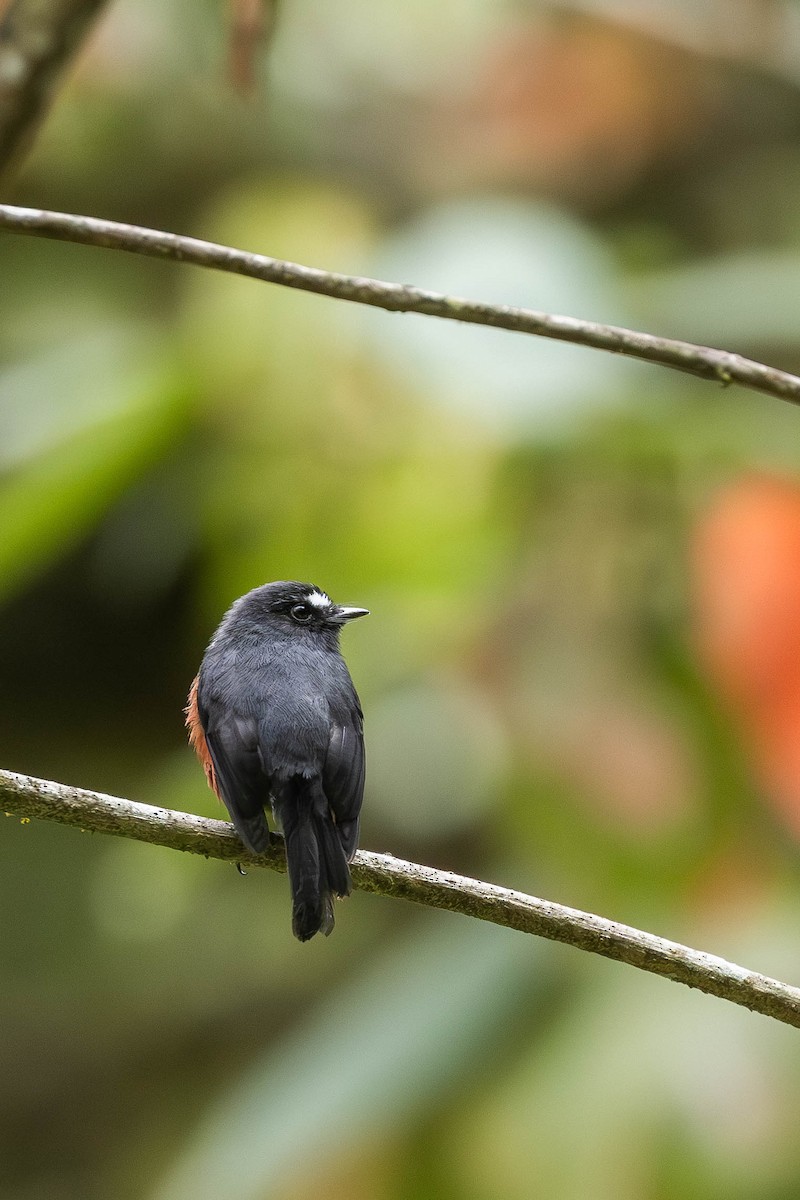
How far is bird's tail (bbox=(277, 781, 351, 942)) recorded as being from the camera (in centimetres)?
249

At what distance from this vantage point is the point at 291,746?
2.88 m

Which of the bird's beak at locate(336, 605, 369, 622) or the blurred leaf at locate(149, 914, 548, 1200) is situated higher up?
the bird's beak at locate(336, 605, 369, 622)

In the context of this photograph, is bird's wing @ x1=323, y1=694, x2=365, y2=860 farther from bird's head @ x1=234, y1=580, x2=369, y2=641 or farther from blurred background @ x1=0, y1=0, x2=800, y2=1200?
blurred background @ x1=0, y1=0, x2=800, y2=1200

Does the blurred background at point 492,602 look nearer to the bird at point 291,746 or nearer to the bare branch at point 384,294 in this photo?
the bird at point 291,746

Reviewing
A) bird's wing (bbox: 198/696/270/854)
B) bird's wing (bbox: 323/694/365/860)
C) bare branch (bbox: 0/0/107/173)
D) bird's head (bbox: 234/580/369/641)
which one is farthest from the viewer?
bird's head (bbox: 234/580/369/641)

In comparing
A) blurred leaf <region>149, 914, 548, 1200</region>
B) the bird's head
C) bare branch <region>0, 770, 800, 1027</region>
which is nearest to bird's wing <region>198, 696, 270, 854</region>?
bare branch <region>0, 770, 800, 1027</region>

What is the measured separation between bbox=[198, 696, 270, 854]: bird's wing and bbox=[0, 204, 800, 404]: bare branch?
947 millimetres

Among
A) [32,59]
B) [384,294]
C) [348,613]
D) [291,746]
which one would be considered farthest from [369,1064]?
[32,59]

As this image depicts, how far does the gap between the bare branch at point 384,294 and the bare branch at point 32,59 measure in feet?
3.39

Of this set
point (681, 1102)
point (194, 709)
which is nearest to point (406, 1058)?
point (681, 1102)

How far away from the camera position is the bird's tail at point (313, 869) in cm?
249

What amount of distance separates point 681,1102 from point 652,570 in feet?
5.35

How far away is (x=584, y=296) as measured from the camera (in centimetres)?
395

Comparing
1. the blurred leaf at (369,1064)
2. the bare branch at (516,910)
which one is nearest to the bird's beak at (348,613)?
the blurred leaf at (369,1064)
